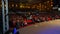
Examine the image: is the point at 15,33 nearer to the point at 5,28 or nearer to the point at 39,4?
the point at 5,28

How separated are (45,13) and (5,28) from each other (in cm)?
330

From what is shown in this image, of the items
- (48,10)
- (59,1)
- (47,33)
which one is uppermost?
(59,1)

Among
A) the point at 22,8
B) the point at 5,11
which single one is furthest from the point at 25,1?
the point at 5,11

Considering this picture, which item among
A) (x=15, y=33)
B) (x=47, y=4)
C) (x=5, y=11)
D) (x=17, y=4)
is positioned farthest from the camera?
(x=47, y=4)

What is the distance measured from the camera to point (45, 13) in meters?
6.88

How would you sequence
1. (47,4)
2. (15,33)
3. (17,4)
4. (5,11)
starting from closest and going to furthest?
(15,33) < (5,11) < (17,4) < (47,4)

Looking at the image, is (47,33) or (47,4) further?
(47,4)

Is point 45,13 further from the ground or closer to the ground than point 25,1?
closer to the ground

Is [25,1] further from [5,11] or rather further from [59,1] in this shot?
[5,11]

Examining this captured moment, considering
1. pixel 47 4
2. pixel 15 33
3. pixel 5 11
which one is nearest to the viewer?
pixel 15 33

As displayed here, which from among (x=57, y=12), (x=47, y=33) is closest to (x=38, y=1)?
(x=57, y=12)

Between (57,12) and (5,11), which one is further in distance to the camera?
(57,12)

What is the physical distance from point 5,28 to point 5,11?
0.49m

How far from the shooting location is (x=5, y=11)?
3.85 meters
